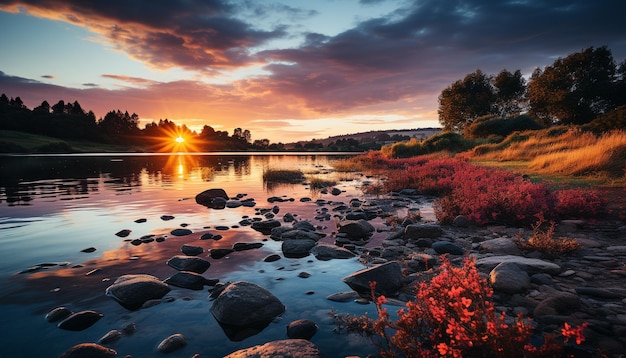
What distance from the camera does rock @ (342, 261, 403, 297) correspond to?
237 inches

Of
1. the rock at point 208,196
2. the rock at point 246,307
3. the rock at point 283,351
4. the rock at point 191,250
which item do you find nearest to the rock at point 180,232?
the rock at point 191,250

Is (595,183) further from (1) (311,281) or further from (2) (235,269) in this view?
(2) (235,269)

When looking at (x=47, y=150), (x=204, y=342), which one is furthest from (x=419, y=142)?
(x=47, y=150)

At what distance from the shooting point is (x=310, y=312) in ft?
17.7

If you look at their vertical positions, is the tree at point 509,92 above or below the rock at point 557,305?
above

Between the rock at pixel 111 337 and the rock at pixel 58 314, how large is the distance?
4.02ft

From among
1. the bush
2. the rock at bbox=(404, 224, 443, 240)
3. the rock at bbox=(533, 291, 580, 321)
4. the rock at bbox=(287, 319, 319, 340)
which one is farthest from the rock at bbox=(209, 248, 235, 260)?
the bush

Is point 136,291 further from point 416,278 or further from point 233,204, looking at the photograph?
point 233,204

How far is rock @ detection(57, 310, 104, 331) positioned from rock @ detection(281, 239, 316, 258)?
4.37m

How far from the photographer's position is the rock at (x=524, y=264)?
606cm

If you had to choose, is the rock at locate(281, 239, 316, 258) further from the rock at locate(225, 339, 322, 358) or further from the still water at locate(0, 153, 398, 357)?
the rock at locate(225, 339, 322, 358)

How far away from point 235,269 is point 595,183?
15.3 meters

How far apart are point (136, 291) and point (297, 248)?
3986mm

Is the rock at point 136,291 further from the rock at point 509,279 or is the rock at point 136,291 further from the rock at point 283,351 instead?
the rock at point 509,279
